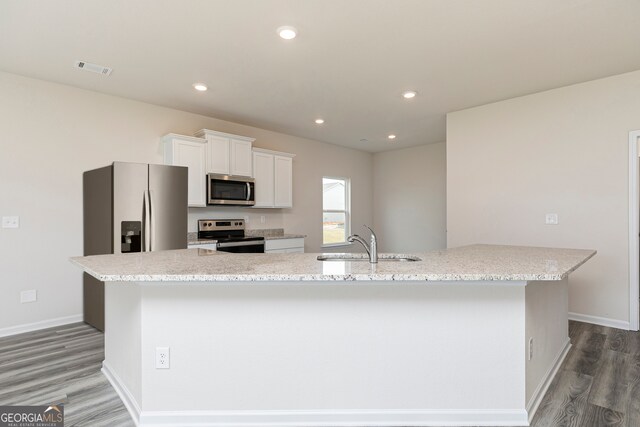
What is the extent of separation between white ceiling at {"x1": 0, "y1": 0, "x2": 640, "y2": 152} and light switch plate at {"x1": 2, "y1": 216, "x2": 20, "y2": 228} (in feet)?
4.43

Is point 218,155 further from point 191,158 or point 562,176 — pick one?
point 562,176

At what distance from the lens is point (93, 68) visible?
10.6ft

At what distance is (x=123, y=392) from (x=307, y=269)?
1409mm

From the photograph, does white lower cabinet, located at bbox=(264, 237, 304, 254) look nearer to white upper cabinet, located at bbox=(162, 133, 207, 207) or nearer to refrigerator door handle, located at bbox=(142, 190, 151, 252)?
white upper cabinet, located at bbox=(162, 133, 207, 207)

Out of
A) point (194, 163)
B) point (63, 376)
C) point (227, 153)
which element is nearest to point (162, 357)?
point (63, 376)

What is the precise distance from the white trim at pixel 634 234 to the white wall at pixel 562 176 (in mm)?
45

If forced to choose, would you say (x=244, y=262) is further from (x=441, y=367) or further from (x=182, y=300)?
(x=441, y=367)

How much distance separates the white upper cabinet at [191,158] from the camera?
4191 millimetres

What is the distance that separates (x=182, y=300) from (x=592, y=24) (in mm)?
3267

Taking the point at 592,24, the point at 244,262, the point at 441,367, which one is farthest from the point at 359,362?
the point at 592,24

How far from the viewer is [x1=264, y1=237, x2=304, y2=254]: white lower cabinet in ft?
15.9

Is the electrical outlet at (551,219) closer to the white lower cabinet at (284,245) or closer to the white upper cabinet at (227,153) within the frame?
the white lower cabinet at (284,245)

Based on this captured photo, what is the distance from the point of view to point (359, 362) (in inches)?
72.7

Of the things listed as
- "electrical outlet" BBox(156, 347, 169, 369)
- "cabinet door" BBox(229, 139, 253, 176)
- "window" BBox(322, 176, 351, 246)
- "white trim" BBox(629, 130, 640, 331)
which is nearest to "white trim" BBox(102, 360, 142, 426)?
"electrical outlet" BBox(156, 347, 169, 369)
